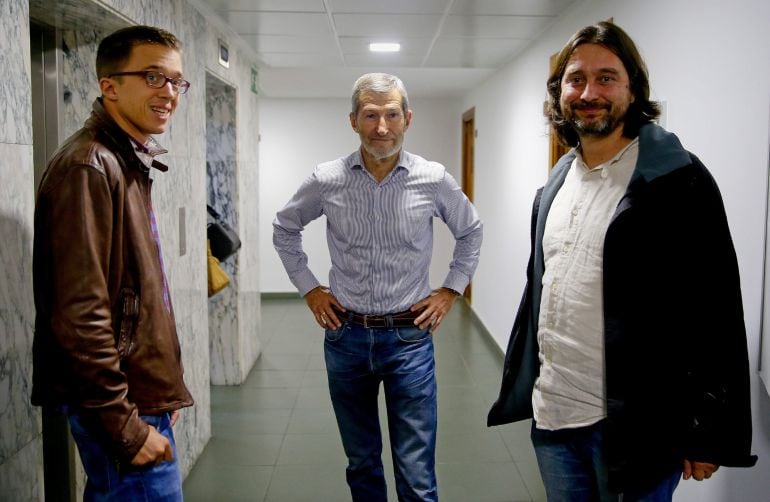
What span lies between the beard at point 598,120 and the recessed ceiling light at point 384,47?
3113mm

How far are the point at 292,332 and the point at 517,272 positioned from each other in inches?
95.8

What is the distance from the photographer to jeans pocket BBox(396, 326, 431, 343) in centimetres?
207

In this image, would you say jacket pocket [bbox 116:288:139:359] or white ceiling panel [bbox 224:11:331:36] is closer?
jacket pocket [bbox 116:288:139:359]

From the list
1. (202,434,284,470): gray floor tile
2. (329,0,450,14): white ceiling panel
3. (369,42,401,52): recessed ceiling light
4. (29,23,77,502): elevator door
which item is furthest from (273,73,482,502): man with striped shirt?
(369,42,401,52): recessed ceiling light

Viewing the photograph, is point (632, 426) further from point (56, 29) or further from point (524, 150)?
point (524, 150)

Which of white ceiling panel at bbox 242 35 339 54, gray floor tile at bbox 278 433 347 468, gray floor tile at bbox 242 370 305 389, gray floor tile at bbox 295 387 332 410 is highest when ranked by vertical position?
white ceiling panel at bbox 242 35 339 54

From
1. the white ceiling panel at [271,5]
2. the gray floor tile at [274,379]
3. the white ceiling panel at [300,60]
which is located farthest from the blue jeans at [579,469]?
the white ceiling panel at [300,60]

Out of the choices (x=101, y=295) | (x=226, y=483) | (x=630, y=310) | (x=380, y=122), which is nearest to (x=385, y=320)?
(x=380, y=122)

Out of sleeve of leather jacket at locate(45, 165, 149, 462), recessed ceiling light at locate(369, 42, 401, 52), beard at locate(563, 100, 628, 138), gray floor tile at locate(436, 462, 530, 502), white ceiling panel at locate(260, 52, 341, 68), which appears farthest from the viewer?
white ceiling panel at locate(260, 52, 341, 68)

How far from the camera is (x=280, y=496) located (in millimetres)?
2857

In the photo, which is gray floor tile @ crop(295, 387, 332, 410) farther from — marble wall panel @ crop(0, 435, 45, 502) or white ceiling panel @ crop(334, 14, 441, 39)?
marble wall panel @ crop(0, 435, 45, 502)

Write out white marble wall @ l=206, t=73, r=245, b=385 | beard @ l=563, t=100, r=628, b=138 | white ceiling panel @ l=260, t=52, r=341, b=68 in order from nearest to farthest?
beard @ l=563, t=100, r=628, b=138 < white marble wall @ l=206, t=73, r=245, b=385 < white ceiling panel @ l=260, t=52, r=341, b=68

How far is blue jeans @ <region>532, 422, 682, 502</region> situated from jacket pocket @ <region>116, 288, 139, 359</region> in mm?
1013

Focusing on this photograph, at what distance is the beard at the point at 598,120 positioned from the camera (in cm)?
146
